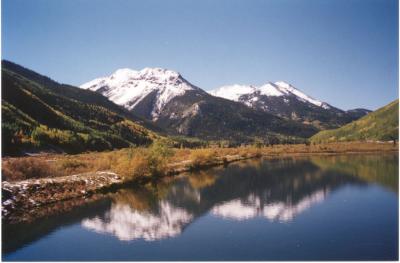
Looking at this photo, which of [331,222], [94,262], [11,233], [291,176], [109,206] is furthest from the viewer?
[291,176]

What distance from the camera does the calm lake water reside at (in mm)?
31000

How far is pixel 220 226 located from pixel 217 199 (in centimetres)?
1682

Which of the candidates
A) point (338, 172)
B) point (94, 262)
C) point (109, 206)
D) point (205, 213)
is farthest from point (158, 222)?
point (338, 172)

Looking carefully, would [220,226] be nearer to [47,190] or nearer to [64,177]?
[47,190]

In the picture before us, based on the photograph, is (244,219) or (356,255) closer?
(356,255)

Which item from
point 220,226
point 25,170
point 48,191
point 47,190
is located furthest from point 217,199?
point 25,170

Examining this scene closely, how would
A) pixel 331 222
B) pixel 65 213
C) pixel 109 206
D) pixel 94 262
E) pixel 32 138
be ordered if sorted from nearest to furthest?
1. pixel 94 262
2. pixel 331 222
3. pixel 65 213
4. pixel 109 206
5. pixel 32 138

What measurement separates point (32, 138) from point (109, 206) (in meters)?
83.7

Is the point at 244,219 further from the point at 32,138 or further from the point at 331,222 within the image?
the point at 32,138

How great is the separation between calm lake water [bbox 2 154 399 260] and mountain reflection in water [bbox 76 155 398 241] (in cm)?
12

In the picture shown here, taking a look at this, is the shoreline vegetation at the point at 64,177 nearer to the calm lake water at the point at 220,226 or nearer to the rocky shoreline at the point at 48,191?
the rocky shoreline at the point at 48,191

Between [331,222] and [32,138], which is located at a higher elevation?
[32,138]

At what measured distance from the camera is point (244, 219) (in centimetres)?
4191

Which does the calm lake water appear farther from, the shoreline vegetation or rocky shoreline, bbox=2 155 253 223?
the shoreline vegetation
